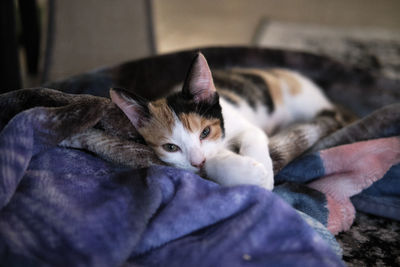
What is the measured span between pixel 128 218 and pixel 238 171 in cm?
29

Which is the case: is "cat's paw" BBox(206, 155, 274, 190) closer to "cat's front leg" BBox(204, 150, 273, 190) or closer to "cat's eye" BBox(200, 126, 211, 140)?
"cat's front leg" BBox(204, 150, 273, 190)

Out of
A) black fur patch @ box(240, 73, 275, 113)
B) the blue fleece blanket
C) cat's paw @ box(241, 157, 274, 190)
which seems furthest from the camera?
black fur patch @ box(240, 73, 275, 113)

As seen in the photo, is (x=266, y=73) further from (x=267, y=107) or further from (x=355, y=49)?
(x=355, y=49)

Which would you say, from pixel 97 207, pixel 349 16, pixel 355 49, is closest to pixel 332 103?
pixel 355 49

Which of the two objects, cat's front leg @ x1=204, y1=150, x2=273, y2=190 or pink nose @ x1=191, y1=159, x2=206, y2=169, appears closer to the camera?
cat's front leg @ x1=204, y1=150, x2=273, y2=190

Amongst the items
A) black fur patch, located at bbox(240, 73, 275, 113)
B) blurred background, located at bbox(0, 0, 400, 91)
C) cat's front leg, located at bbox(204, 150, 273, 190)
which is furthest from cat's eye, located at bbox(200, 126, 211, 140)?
blurred background, located at bbox(0, 0, 400, 91)

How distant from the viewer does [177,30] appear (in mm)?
2652

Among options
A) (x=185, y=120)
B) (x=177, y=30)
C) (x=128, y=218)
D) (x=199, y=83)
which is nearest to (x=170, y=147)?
(x=185, y=120)

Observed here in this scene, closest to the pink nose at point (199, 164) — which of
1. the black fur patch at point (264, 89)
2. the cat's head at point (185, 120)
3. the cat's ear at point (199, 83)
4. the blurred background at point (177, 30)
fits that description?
the cat's head at point (185, 120)

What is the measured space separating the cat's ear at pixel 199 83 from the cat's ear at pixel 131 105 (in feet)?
0.46

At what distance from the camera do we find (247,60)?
167 cm

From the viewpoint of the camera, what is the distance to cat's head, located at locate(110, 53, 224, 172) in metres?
0.87

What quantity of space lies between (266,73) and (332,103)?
0.36 meters

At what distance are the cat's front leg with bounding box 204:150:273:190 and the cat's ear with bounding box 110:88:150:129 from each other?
0.87 feet
